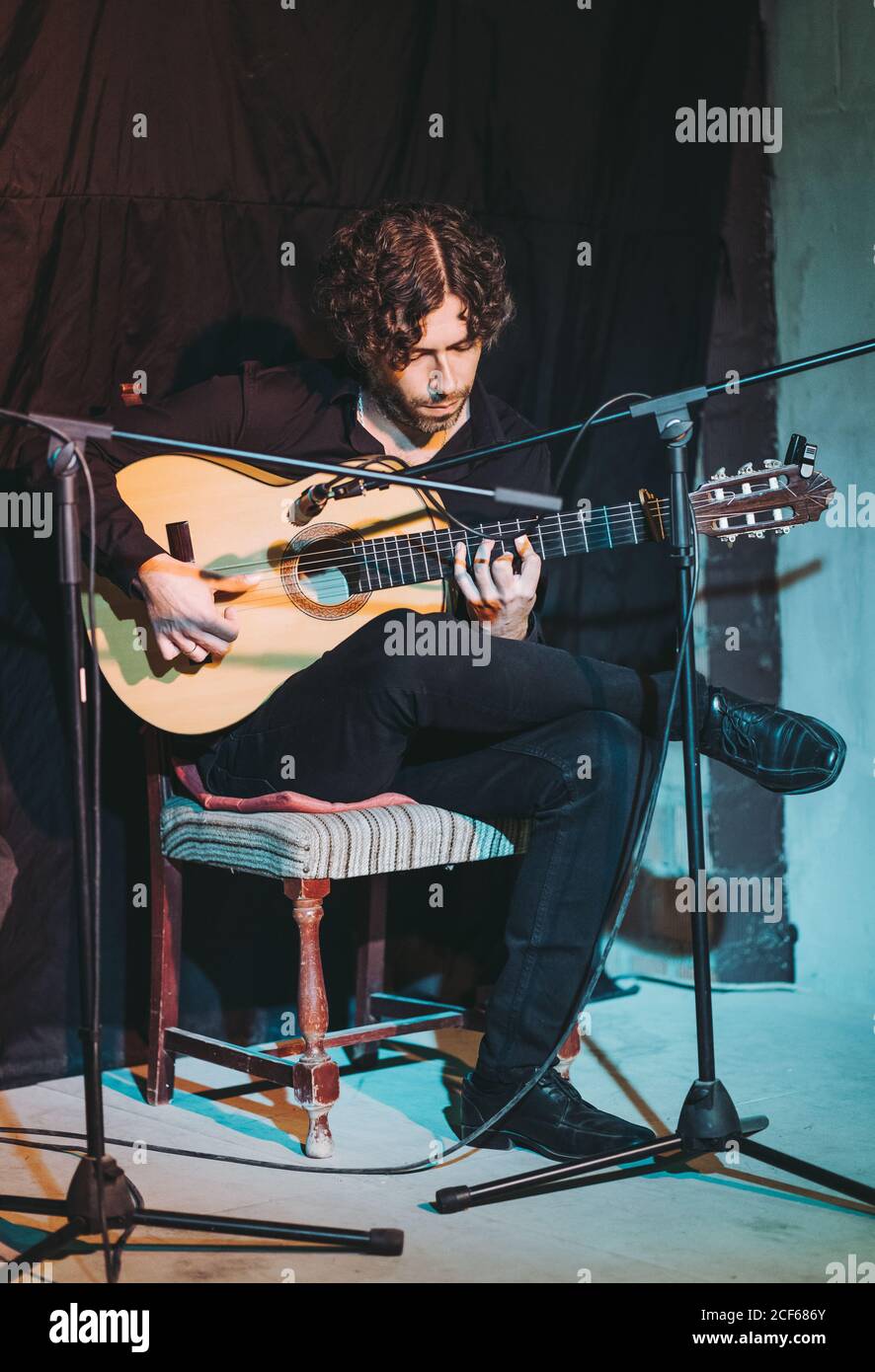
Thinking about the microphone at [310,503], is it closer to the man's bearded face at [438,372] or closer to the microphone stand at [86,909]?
the man's bearded face at [438,372]

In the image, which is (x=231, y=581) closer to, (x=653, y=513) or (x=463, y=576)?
(x=463, y=576)

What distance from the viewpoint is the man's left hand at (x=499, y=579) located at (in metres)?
2.29

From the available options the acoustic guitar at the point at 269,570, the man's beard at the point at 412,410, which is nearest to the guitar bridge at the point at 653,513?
the acoustic guitar at the point at 269,570

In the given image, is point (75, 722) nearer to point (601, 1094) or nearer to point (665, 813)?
point (601, 1094)

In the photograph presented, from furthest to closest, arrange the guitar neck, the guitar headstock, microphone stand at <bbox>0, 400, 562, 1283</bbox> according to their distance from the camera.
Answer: the guitar neck → the guitar headstock → microphone stand at <bbox>0, 400, 562, 1283</bbox>

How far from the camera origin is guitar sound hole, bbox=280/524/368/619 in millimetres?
2387

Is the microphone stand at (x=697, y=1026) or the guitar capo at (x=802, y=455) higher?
the guitar capo at (x=802, y=455)

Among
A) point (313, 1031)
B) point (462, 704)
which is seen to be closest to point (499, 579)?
point (462, 704)

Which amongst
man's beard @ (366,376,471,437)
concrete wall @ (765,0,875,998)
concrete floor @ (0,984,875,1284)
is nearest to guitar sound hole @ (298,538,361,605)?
man's beard @ (366,376,471,437)

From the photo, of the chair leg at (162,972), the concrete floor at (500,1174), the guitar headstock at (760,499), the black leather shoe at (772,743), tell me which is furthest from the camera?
the chair leg at (162,972)

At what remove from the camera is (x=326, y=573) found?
239cm

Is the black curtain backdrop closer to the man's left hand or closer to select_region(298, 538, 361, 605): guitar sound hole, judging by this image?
select_region(298, 538, 361, 605): guitar sound hole

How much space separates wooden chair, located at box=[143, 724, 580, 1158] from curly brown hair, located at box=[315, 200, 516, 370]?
0.83 m

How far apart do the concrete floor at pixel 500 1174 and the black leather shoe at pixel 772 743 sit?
0.57 m
